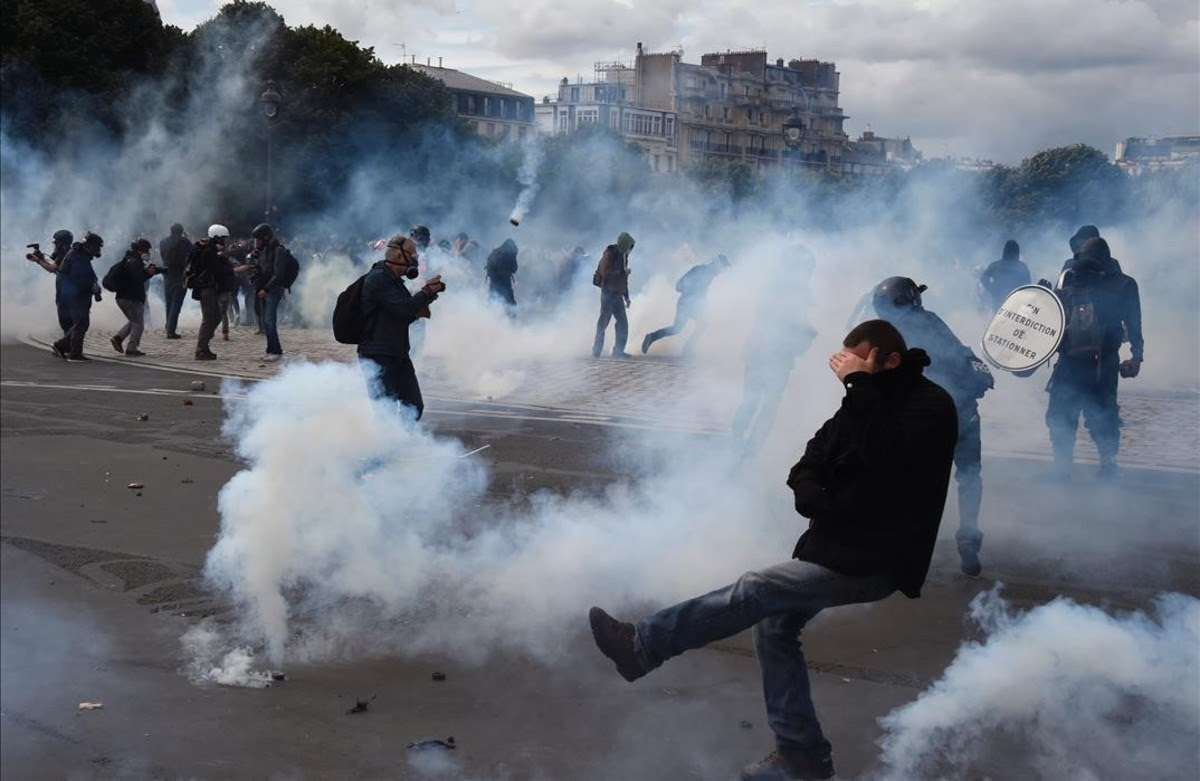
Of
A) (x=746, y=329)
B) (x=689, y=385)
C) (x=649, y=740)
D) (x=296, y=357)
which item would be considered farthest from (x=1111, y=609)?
(x=296, y=357)

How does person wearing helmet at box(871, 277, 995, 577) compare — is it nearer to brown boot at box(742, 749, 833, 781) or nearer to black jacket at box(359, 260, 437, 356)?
black jacket at box(359, 260, 437, 356)

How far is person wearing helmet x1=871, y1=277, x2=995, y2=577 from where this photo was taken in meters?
7.08

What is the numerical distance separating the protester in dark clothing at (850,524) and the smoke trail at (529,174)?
27.7 meters

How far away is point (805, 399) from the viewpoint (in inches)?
406

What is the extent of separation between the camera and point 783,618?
420 centimetres

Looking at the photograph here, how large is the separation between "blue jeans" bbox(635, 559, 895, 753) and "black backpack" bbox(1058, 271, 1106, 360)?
6.28m

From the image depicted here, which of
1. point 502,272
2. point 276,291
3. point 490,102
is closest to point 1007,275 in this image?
point 502,272

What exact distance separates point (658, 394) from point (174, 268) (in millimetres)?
9454

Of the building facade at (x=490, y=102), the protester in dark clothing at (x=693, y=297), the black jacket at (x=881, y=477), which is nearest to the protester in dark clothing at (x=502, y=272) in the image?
the protester in dark clothing at (x=693, y=297)

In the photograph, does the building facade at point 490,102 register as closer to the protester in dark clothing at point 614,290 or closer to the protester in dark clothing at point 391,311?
the protester in dark clothing at point 614,290

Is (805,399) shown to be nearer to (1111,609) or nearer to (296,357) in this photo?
(1111,609)

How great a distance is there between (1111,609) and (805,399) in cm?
409

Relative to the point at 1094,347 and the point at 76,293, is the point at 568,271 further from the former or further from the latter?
the point at 1094,347

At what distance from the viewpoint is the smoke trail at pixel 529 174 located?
3228 centimetres
